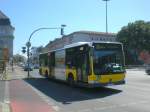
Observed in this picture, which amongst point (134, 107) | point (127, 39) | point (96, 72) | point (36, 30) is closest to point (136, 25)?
point (127, 39)

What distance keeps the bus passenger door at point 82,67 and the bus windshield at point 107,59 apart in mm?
779

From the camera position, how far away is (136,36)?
9588 cm

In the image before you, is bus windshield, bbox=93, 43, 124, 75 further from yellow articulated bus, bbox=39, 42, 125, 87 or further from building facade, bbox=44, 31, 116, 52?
building facade, bbox=44, 31, 116, 52

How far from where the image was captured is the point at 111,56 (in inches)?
787

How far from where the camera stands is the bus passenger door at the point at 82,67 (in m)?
20.1

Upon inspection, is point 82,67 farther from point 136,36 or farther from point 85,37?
point 85,37

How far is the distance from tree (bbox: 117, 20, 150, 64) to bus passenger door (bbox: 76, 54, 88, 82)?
246 feet

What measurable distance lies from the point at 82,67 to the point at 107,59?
5.74 feet

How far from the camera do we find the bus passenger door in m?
20.1

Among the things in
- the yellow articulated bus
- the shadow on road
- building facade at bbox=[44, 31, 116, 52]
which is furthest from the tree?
the yellow articulated bus

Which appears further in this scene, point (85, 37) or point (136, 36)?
point (85, 37)

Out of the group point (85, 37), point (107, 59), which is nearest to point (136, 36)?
point (85, 37)

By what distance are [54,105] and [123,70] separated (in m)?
6.41

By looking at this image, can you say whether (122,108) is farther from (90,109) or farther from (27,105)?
(27,105)
